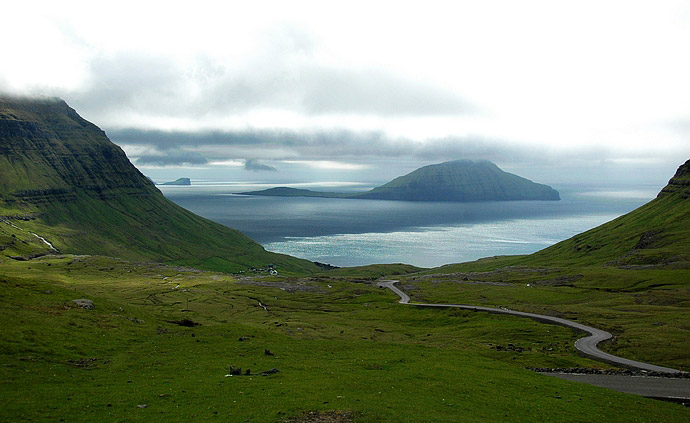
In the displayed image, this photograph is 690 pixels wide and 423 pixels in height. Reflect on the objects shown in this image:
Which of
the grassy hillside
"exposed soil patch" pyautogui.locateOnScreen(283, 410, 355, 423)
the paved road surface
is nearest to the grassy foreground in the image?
"exposed soil patch" pyautogui.locateOnScreen(283, 410, 355, 423)

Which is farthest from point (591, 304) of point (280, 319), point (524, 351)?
point (280, 319)

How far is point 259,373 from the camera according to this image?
43375 mm

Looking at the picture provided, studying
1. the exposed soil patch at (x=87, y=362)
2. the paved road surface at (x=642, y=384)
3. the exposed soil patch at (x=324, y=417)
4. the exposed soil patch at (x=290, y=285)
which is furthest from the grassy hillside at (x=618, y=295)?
the exposed soil patch at (x=87, y=362)

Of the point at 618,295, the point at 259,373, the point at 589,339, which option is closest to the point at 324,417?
the point at 259,373

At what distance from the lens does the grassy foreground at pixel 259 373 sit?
32.0 meters

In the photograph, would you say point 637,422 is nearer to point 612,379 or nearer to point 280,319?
point 612,379

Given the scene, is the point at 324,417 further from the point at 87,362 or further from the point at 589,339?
the point at 589,339

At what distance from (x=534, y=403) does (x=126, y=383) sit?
124ft

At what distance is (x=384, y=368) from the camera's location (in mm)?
48438

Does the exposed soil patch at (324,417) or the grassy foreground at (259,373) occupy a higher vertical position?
the exposed soil patch at (324,417)

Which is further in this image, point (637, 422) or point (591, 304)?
point (591, 304)

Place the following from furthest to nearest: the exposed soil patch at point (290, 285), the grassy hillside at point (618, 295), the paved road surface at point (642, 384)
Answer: the exposed soil patch at point (290, 285) < the grassy hillside at point (618, 295) < the paved road surface at point (642, 384)

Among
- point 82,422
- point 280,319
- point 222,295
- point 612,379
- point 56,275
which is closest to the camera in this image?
point 82,422

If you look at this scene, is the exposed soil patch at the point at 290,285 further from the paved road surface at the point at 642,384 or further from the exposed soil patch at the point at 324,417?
the exposed soil patch at the point at 324,417
